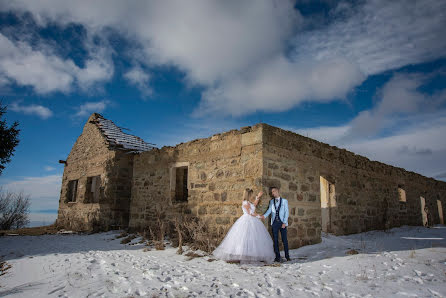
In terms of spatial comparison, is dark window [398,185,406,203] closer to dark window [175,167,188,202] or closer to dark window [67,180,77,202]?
dark window [175,167,188,202]

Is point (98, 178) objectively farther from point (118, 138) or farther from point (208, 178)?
point (208, 178)

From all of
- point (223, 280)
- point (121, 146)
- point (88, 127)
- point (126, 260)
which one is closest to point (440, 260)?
point (223, 280)

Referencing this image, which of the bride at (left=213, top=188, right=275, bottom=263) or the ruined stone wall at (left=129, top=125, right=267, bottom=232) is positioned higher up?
the ruined stone wall at (left=129, top=125, right=267, bottom=232)

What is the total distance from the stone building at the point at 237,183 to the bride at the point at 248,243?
730 mm

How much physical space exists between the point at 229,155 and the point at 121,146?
6669mm

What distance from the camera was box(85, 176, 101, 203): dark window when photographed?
12750mm

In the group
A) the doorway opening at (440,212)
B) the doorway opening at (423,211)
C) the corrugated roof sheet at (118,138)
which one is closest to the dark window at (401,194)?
the doorway opening at (423,211)

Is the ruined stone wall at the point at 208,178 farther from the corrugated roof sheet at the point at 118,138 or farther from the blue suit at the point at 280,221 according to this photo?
the corrugated roof sheet at the point at 118,138

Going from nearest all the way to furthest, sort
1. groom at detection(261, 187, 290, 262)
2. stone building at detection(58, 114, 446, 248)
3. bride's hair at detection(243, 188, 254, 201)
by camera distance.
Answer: groom at detection(261, 187, 290, 262) < bride's hair at detection(243, 188, 254, 201) < stone building at detection(58, 114, 446, 248)

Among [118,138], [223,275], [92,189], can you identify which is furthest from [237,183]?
[92,189]

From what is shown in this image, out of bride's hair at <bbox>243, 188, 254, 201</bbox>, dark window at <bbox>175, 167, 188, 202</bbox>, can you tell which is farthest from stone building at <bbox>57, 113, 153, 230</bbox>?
bride's hair at <bbox>243, 188, 254, 201</bbox>

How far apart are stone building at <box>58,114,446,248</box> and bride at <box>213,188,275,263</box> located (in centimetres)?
73

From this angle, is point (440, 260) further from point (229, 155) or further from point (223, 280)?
point (229, 155)

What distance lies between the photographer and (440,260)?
5270 mm
